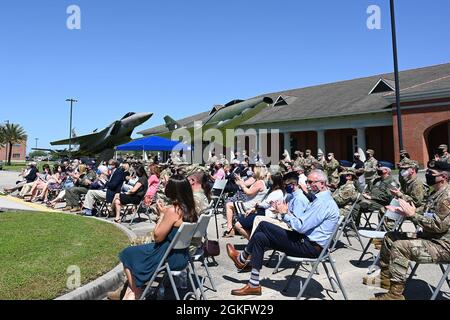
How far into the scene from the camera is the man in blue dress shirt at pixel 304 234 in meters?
4.34

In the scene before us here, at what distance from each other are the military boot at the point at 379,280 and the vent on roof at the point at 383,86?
26109 millimetres

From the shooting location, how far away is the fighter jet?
21.3 m

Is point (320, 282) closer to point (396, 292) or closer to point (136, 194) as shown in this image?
point (396, 292)

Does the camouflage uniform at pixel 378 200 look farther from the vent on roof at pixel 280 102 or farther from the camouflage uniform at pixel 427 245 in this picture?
the vent on roof at pixel 280 102

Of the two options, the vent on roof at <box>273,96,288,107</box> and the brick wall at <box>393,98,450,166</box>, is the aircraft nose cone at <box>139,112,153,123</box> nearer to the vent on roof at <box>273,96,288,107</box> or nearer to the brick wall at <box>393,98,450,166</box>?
the brick wall at <box>393,98,450,166</box>

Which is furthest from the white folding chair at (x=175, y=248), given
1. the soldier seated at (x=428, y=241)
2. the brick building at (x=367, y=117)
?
the brick building at (x=367, y=117)

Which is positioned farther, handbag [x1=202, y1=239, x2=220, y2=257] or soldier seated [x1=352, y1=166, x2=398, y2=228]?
soldier seated [x1=352, y1=166, x2=398, y2=228]

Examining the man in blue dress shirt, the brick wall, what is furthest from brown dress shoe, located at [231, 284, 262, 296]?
the brick wall

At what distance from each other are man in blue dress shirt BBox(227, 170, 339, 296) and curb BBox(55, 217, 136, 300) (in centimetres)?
157

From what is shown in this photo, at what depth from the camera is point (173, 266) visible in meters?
3.88

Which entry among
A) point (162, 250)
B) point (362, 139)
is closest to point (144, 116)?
point (362, 139)
